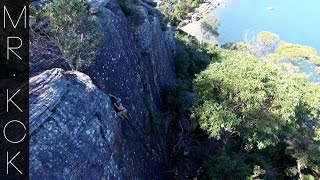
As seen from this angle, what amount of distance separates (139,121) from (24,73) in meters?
4.81

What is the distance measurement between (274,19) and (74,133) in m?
84.8

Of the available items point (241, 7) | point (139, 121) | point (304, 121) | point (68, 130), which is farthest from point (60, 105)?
point (241, 7)

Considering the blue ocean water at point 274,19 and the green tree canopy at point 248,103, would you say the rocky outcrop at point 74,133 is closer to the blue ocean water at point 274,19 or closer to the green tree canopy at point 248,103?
the green tree canopy at point 248,103

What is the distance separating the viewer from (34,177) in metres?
8.84

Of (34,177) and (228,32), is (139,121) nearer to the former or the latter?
(34,177)

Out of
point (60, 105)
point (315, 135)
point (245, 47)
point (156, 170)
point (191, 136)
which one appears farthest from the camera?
point (245, 47)

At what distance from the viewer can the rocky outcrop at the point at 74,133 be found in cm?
948

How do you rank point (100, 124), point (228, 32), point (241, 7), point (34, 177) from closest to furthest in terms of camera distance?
1. point (34, 177)
2. point (100, 124)
3. point (228, 32)
4. point (241, 7)

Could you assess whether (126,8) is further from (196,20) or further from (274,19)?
(274,19)

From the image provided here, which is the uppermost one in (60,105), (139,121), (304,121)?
(60,105)

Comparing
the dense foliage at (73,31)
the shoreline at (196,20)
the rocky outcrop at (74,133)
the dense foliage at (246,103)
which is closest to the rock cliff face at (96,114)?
the rocky outcrop at (74,133)

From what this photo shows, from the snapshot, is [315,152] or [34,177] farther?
[315,152]

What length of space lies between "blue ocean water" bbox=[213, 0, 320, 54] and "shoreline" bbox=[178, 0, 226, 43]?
101 inches

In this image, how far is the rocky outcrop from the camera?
31.1 feet
